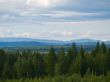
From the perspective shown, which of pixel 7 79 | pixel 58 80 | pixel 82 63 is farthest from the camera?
pixel 82 63

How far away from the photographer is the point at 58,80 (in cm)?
9612

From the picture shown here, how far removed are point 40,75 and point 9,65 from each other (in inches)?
400

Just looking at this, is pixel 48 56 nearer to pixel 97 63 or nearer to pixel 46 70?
pixel 46 70

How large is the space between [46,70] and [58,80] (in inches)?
928

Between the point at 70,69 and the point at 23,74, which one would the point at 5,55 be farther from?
the point at 70,69

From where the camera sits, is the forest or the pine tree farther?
the pine tree

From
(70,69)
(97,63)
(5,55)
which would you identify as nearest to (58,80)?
(70,69)

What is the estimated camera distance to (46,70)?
392 feet

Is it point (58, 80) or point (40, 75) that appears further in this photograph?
point (40, 75)

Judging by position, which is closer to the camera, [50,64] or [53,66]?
[53,66]

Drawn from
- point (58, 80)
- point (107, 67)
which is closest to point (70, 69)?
point (107, 67)

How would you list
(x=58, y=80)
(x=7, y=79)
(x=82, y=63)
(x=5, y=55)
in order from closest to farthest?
1. (x=58, y=80)
2. (x=7, y=79)
3. (x=82, y=63)
4. (x=5, y=55)

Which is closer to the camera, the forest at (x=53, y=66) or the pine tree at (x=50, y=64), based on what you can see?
the forest at (x=53, y=66)

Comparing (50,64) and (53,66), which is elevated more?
(50,64)
